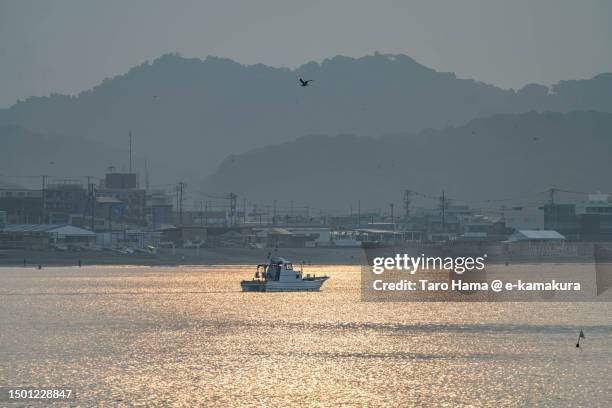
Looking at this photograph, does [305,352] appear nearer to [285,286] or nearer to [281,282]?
[281,282]

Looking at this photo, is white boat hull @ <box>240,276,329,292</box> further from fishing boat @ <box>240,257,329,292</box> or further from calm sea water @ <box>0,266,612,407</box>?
calm sea water @ <box>0,266,612,407</box>

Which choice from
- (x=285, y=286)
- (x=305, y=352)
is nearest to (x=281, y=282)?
(x=285, y=286)

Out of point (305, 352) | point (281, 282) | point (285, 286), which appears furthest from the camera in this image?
point (285, 286)

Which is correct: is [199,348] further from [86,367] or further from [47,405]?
[47,405]

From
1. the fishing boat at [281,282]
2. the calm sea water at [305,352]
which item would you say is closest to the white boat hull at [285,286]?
the fishing boat at [281,282]

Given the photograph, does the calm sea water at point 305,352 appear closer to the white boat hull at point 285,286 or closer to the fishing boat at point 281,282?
the white boat hull at point 285,286

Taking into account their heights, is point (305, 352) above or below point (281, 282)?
below

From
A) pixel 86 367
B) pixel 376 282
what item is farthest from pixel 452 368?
pixel 376 282

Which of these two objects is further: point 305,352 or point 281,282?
point 281,282

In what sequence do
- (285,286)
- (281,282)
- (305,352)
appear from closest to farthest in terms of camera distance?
(305,352) → (281,282) → (285,286)
